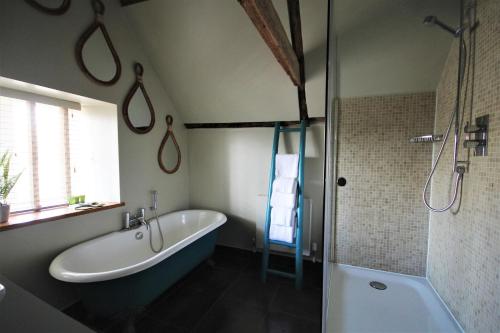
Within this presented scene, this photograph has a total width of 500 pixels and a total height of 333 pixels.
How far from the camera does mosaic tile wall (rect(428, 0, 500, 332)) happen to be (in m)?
1.26

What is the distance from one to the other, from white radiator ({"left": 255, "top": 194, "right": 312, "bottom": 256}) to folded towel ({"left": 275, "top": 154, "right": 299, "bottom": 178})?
0.43m

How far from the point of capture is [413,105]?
2115 mm

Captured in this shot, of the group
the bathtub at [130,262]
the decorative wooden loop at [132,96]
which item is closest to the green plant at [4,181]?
the bathtub at [130,262]

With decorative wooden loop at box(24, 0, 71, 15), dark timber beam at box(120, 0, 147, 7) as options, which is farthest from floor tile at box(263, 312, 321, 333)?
dark timber beam at box(120, 0, 147, 7)

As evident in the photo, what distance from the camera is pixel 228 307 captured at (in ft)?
6.18

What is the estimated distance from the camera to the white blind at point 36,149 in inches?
66.7

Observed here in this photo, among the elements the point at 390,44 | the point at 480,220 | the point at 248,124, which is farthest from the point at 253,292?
the point at 390,44

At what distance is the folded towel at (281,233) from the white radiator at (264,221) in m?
0.34

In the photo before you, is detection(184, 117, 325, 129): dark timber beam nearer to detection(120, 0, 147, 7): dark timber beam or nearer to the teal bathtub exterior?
detection(120, 0, 147, 7): dark timber beam

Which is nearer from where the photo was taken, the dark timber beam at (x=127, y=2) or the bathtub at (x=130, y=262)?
the bathtub at (x=130, y=262)

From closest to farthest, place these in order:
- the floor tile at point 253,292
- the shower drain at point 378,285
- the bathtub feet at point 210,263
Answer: the floor tile at point 253,292, the shower drain at point 378,285, the bathtub feet at point 210,263

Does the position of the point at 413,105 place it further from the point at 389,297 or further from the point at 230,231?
the point at 230,231

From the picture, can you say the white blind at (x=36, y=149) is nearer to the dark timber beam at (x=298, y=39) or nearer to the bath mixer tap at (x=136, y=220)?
the bath mixer tap at (x=136, y=220)

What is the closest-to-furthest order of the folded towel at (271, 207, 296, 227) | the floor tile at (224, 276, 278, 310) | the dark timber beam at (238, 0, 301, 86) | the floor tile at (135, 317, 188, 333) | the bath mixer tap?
the dark timber beam at (238, 0, 301, 86) → the floor tile at (135, 317, 188, 333) → the floor tile at (224, 276, 278, 310) → the bath mixer tap → the folded towel at (271, 207, 296, 227)
